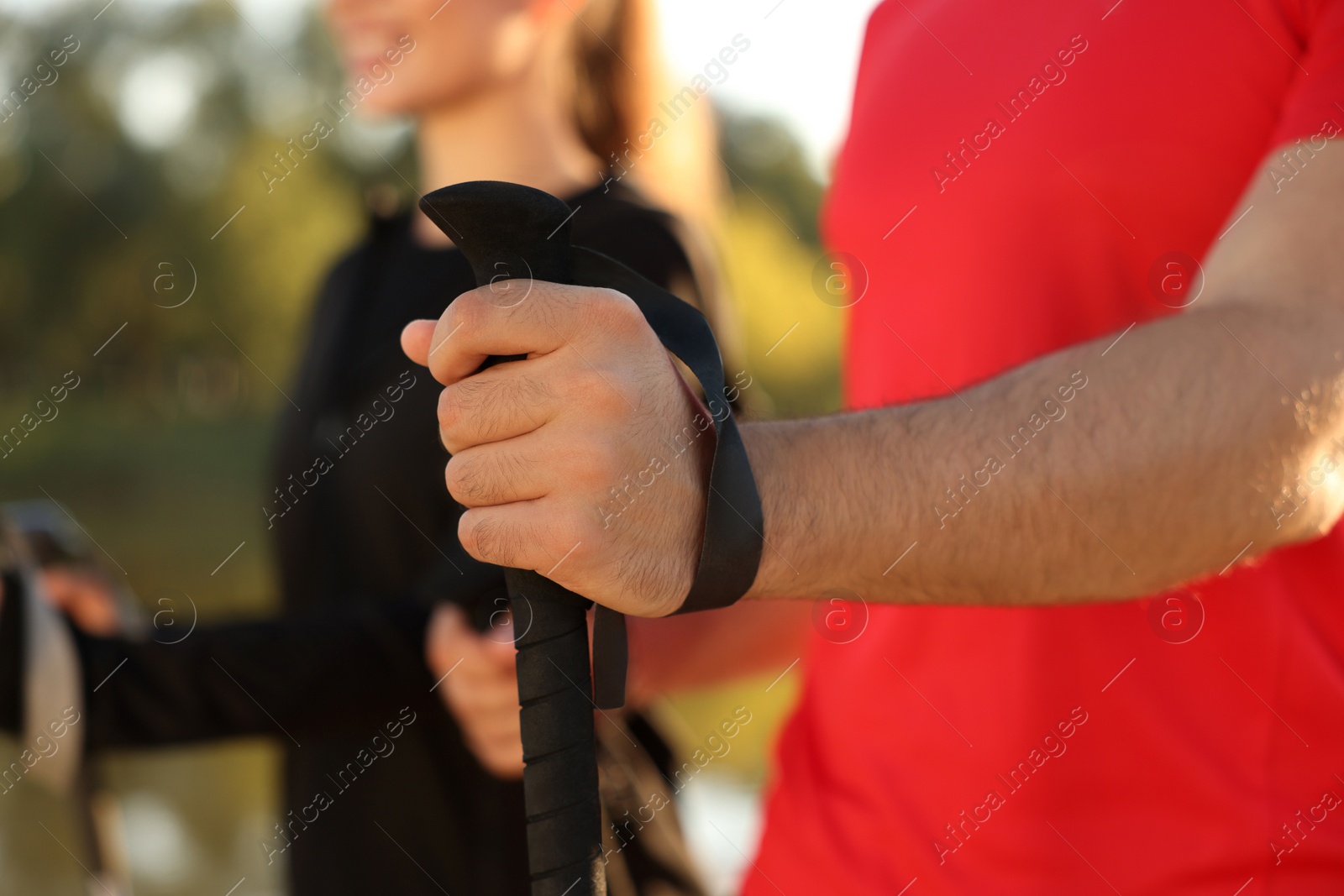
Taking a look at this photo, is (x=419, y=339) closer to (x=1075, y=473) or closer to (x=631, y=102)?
(x=1075, y=473)

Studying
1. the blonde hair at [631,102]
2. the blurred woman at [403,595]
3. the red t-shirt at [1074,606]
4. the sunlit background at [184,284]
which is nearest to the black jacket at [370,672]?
the blurred woman at [403,595]

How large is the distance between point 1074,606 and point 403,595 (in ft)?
3.32

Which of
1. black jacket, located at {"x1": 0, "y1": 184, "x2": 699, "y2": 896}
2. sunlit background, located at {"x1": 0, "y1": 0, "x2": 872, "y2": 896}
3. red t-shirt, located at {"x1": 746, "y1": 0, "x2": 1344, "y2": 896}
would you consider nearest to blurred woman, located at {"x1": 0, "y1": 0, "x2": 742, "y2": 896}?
black jacket, located at {"x1": 0, "y1": 184, "x2": 699, "y2": 896}

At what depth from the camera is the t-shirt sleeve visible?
87 centimetres

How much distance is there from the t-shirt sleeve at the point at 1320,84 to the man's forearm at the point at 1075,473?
0.17 meters

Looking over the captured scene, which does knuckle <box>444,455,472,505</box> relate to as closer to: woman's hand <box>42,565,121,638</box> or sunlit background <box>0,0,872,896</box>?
woman's hand <box>42,565,121,638</box>

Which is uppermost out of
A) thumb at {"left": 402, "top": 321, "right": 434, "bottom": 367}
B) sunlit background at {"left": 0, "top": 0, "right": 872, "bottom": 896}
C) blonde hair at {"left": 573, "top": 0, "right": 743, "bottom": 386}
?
sunlit background at {"left": 0, "top": 0, "right": 872, "bottom": 896}

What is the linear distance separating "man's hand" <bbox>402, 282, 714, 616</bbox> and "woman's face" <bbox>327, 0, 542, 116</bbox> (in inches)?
45.4

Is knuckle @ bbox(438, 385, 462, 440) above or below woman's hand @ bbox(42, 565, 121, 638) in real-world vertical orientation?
below

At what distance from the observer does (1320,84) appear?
892 millimetres

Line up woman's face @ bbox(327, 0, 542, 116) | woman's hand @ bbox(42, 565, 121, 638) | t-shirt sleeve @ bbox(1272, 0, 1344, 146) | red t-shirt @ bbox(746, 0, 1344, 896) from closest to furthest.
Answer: t-shirt sleeve @ bbox(1272, 0, 1344, 146), red t-shirt @ bbox(746, 0, 1344, 896), woman's face @ bbox(327, 0, 542, 116), woman's hand @ bbox(42, 565, 121, 638)

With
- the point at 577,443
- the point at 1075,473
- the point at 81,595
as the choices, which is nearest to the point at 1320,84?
the point at 1075,473

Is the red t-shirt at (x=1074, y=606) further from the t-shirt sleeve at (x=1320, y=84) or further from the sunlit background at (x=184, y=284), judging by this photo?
the sunlit background at (x=184, y=284)

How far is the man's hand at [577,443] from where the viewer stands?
0.73 m
